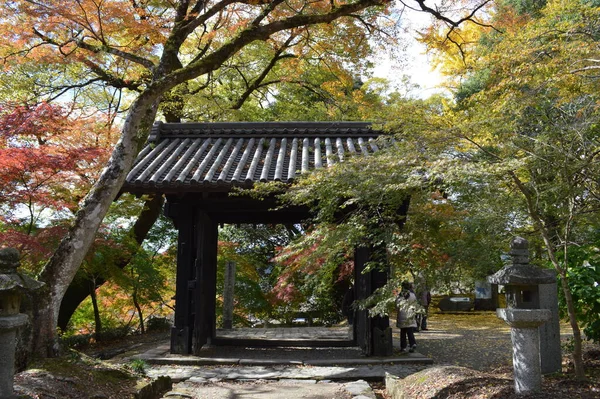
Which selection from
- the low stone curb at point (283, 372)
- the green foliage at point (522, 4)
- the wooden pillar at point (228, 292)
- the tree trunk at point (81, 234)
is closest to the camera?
the tree trunk at point (81, 234)

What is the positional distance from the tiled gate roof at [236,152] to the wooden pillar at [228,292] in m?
4.38

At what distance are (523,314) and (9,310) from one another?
174 inches

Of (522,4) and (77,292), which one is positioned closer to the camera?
(77,292)

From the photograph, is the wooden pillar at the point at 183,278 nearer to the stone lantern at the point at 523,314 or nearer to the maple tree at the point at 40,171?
the maple tree at the point at 40,171

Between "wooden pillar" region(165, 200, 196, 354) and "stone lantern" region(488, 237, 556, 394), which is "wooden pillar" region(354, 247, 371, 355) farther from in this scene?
"stone lantern" region(488, 237, 556, 394)

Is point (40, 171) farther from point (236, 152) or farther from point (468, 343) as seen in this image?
point (468, 343)

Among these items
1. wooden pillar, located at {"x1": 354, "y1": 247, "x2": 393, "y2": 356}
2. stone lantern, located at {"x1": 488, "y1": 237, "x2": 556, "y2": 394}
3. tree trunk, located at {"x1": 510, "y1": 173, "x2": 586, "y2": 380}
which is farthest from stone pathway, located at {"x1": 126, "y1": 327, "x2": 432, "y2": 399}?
tree trunk, located at {"x1": 510, "y1": 173, "x2": 586, "y2": 380}

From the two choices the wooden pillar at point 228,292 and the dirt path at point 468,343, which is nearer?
the dirt path at point 468,343

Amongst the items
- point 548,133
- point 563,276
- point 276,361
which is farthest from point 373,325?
point 548,133

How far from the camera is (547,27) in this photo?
19.9ft

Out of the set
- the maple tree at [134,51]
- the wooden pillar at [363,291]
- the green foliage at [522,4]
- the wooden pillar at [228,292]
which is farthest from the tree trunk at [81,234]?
the green foliage at [522,4]

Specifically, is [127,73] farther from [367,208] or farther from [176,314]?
[367,208]

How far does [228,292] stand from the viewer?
44.9 feet

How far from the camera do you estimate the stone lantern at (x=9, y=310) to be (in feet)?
12.8
